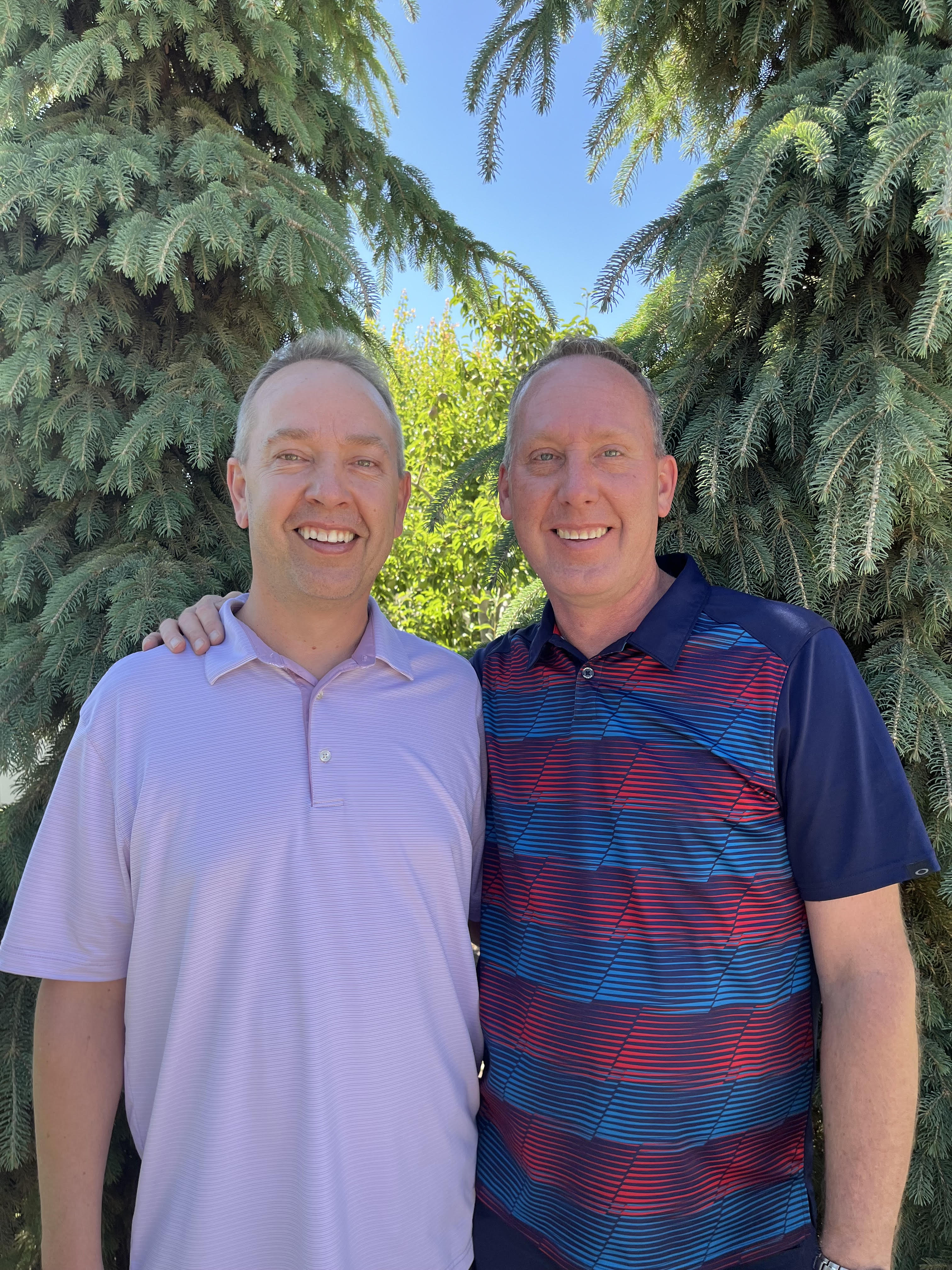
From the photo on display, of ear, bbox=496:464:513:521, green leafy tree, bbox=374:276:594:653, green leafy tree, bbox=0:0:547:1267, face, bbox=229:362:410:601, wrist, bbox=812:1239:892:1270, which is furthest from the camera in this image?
green leafy tree, bbox=374:276:594:653

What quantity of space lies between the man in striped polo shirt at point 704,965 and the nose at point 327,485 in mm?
608

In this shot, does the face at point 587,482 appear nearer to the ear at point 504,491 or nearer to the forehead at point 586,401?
the forehead at point 586,401

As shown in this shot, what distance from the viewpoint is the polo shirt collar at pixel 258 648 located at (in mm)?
1702

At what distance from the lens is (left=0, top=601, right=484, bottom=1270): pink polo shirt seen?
1.49 meters

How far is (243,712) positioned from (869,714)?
1237 mm

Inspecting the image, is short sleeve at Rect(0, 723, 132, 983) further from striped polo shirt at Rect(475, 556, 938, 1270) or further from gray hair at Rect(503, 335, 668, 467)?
gray hair at Rect(503, 335, 668, 467)

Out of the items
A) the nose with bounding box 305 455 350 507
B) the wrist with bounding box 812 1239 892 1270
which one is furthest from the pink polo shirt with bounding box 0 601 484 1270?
the wrist with bounding box 812 1239 892 1270

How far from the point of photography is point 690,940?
151 cm

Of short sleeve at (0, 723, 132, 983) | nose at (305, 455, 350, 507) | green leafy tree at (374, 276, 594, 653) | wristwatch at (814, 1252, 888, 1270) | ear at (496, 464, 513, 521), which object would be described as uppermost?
green leafy tree at (374, 276, 594, 653)

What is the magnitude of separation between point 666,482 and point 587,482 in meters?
0.27

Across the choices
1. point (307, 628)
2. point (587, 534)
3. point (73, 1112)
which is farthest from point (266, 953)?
point (587, 534)

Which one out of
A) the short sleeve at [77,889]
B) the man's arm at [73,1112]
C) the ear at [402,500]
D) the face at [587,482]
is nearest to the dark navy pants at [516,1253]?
the man's arm at [73,1112]

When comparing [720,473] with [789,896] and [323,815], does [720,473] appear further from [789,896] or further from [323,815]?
[323,815]

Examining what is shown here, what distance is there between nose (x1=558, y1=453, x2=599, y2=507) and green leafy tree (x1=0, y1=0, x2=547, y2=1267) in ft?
3.74
